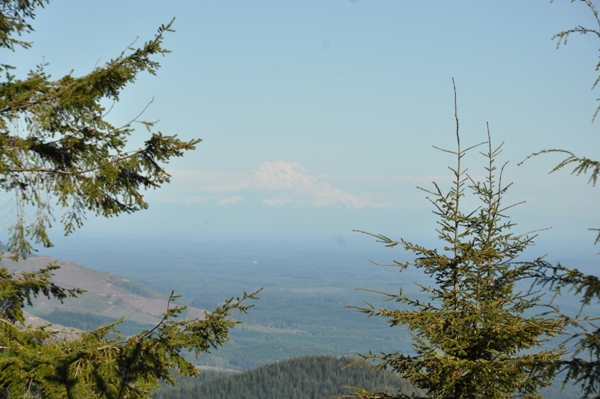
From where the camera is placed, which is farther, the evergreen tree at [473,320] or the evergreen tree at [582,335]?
the evergreen tree at [473,320]

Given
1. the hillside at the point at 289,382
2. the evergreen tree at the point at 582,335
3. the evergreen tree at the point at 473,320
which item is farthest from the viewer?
the hillside at the point at 289,382

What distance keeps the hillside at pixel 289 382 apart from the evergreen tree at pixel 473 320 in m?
157

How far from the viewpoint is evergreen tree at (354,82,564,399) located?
742 centimetres

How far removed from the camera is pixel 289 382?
182125 mm

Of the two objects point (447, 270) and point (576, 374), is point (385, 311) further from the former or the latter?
point (576, 374)

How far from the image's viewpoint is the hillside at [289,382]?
16538 centimetres

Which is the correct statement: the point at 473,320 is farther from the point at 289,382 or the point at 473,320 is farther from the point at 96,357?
the point at 289,382

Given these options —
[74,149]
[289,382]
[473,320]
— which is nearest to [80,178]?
[74,149]

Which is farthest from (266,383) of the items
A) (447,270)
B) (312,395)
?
(447,270)

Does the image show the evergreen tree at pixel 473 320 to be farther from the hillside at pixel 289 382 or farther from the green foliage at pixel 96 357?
the hillside at pixel 289 382

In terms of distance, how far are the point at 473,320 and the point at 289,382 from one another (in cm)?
18342

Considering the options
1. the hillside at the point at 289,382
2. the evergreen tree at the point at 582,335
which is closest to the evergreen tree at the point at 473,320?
the evergreen tree at the point at 582,335

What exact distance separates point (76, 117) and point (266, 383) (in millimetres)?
180336

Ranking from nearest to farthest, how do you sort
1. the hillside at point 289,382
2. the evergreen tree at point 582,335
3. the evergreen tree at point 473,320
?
the evergreen tree at point 582,335, the evergreen tree at point 473,320, the hillside at point 289,382
